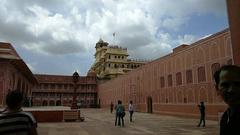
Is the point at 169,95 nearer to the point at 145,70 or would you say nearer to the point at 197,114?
the point at 197,114

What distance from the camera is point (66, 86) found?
240ft

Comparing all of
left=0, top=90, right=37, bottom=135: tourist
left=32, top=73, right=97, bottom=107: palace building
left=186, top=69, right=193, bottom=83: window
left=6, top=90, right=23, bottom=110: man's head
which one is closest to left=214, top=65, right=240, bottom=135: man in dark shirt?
left=0, top=90, right=37, bottom=135: tourist

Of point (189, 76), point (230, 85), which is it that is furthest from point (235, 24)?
point (189, 76)

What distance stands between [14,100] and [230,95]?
2546 mm

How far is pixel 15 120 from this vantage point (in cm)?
306

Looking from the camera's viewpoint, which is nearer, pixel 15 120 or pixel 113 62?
pixel 15 120

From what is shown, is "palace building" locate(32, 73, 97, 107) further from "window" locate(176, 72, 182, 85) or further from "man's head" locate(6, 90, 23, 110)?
"man's head" locate(6, 90, 23, 110)

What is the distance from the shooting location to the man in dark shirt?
1.68m

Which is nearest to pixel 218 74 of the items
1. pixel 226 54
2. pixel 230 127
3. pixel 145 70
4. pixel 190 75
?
pixel 230 127

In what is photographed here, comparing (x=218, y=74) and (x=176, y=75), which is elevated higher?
(x=176, y=75)

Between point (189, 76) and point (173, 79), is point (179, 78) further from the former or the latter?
point (189, 76)

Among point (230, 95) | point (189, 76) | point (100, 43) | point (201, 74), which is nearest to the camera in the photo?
point (230, 95)

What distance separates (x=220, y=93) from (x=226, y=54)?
73.2 ft

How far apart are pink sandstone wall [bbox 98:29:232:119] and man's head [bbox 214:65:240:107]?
18.8 m
